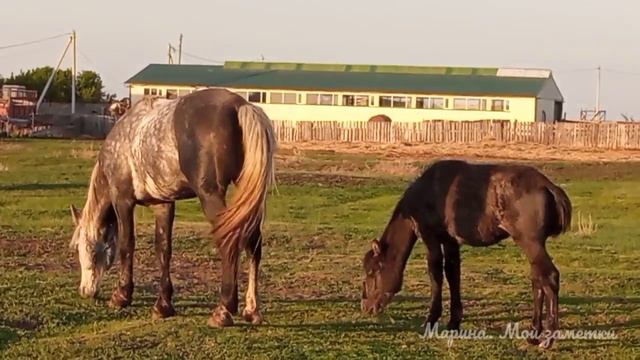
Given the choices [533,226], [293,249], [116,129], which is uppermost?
[116,129]

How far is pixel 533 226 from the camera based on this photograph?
31.0ft

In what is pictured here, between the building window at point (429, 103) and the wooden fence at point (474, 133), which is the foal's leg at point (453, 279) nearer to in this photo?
the wooden fence at point (474, 133)

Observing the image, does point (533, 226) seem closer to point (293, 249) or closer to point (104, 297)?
point (104, 297)

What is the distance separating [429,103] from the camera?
8200cm

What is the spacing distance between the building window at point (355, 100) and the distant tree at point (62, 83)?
2947 cm

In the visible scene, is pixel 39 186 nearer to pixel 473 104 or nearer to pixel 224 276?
pixel 224 276

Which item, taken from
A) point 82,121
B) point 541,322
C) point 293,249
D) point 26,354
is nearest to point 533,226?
point 541,322

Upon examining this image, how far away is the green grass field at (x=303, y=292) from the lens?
9344 millimetres

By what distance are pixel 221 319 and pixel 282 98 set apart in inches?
2994

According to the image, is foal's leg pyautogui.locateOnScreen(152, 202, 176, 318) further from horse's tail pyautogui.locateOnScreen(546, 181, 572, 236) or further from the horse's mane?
horse's tail pyautogui.locateOnScreen(546, 181, 572, 236)

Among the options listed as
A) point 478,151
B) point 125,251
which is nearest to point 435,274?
point 125,251

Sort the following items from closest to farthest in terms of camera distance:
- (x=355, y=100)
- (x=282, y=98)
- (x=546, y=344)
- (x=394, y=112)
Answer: (x=546, y=344) < (x=394, y=112) < (x=355, y=100) < (x=282, y=98)

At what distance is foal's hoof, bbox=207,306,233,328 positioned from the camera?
32.8 ft

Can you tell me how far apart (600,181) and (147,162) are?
27.6 m
